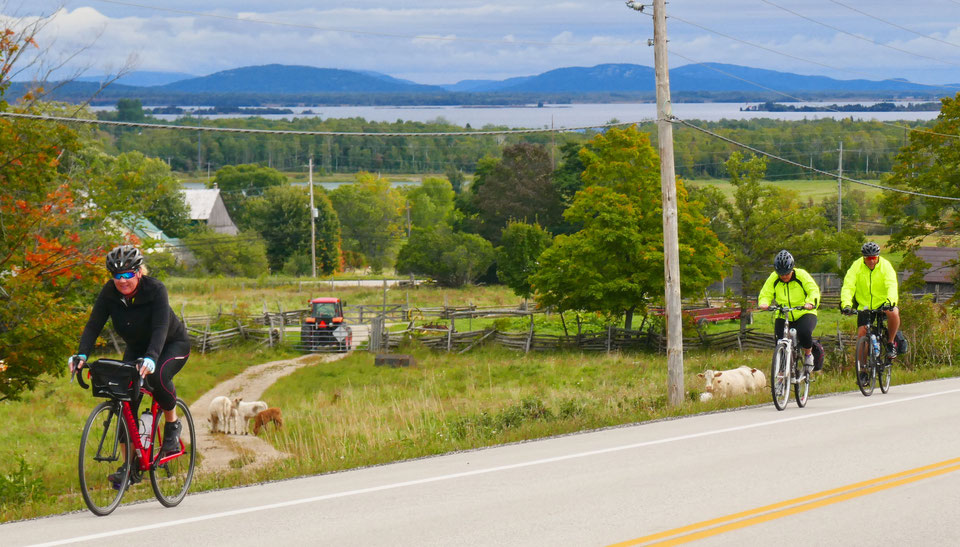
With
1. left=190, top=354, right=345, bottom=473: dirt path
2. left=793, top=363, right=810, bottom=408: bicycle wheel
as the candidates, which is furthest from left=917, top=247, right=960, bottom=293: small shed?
left=793, top=363, right=810, bottom=408: bicycle wheel

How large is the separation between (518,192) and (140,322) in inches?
3455

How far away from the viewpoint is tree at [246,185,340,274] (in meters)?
100

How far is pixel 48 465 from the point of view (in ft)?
60.6

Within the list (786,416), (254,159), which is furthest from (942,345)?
(254,159)

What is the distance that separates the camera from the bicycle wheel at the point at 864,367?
14.7m

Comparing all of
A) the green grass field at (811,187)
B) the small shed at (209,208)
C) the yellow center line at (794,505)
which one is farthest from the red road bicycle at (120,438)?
the green grass field at (811,187)

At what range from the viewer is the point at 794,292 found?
1337 cm

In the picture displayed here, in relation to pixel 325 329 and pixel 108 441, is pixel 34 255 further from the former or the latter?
pixel 325 329

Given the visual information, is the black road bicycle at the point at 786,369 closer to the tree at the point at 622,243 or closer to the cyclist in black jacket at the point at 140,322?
the cyclist in black jacket at the point at 140,322

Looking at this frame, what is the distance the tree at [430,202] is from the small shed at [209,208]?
29.0 m

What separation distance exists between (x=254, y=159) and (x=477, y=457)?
18396cm

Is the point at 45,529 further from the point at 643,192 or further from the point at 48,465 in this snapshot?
the point at 643,192

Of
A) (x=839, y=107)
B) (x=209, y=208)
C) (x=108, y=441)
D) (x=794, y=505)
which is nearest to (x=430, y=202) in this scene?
(x=209, y=208)

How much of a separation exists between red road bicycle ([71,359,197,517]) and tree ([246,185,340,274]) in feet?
302
